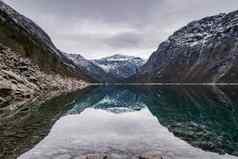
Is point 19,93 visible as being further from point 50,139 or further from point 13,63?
point 50,139

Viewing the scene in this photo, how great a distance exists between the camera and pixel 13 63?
370 ft

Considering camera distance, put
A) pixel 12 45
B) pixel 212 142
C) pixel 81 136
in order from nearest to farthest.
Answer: pixel 212 142 < pixel 81 136 < pixel 12 45

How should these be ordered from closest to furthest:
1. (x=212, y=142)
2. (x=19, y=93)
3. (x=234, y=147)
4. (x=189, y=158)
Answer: (x=189, y=158) → (x=234, y=147) → (x=212, y=142) → (x=19, y=93)

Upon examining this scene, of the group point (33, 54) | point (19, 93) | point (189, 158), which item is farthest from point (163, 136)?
point (33, 54)

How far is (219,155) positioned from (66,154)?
1179 centimetres

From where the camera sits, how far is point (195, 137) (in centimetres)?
3288

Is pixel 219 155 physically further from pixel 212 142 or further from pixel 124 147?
pixel 124 147

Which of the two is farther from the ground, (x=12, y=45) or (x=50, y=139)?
(x=12, y=45)

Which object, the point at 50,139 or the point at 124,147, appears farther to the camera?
the point at 50,139

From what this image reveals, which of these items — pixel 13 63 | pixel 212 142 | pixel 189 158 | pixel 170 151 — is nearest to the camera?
pixel 189 158

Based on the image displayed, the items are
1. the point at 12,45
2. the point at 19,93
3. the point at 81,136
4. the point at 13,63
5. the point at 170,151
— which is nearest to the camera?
the point at 170,151

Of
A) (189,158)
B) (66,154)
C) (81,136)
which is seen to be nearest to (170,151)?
(189,158)

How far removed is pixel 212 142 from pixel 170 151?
22.0ft

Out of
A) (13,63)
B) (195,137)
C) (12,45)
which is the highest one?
(12,45)
